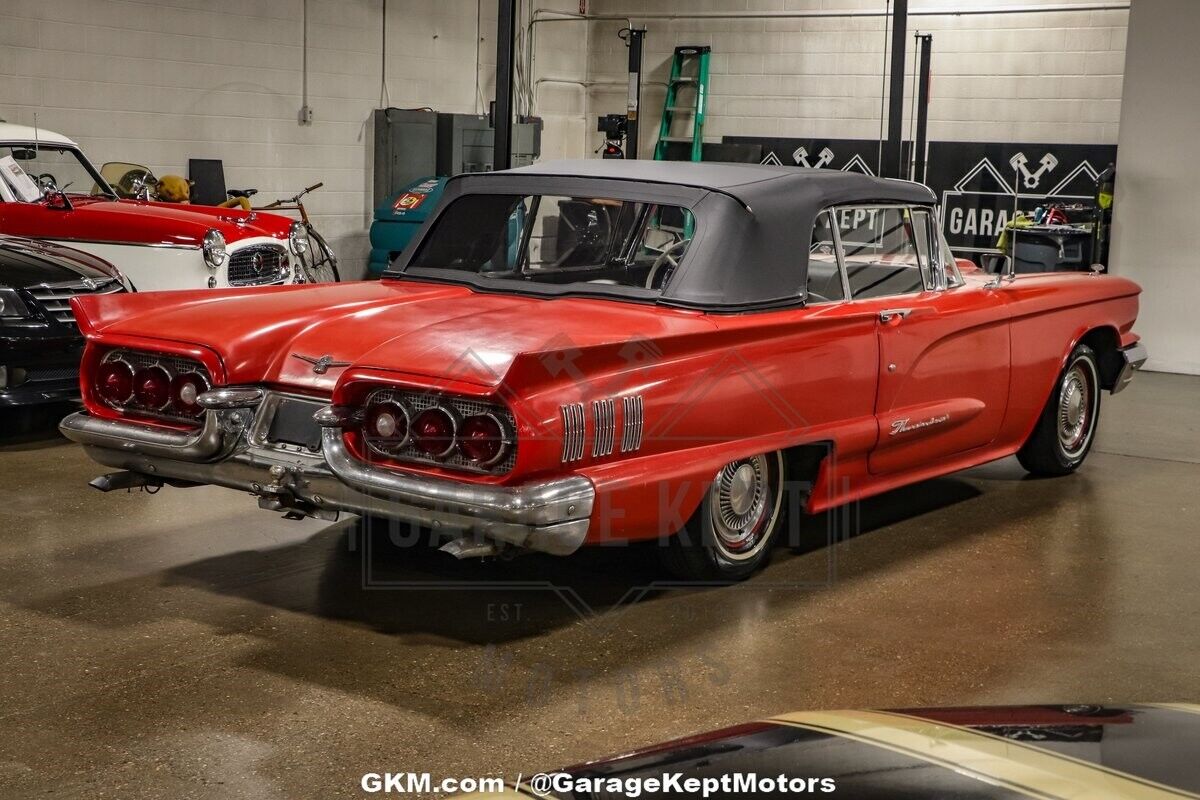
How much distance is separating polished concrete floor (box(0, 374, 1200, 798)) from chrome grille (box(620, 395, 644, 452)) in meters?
0.63

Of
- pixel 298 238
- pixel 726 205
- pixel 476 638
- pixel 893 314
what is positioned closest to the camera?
pixel 476 638

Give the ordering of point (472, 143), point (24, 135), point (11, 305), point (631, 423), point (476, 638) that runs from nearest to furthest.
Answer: point (631, 423)
point (476, 638)
point (11, 305)
point (24, 135)
point (472, 143)

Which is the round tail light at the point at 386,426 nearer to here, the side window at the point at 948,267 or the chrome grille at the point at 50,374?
the side window at the point at 948,267

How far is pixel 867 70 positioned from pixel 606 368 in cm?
1210

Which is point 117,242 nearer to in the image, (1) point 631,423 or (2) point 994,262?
(1) point 631,423

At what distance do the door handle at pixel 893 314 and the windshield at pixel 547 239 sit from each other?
0.87m

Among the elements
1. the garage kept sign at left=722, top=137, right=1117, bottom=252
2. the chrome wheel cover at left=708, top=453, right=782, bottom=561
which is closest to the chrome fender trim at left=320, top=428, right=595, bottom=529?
the chrome wheel cover at left=708, top=453, right=782, bottom=561

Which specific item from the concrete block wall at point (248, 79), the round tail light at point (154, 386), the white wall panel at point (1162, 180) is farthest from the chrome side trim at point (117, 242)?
the white wall panel at point (1162, 180)

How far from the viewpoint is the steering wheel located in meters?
4.87

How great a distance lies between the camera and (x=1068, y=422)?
6641 millimetres

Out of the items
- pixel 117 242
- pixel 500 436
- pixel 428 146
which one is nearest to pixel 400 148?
pixel 428 146

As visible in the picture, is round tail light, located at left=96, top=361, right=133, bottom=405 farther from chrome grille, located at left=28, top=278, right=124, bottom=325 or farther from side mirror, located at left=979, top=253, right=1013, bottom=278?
side mirror, located at left=979, top=253, right=1013, bottom=278

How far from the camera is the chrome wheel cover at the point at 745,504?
4.63 meters

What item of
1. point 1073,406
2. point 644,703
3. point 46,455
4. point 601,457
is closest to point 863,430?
point 601,457
